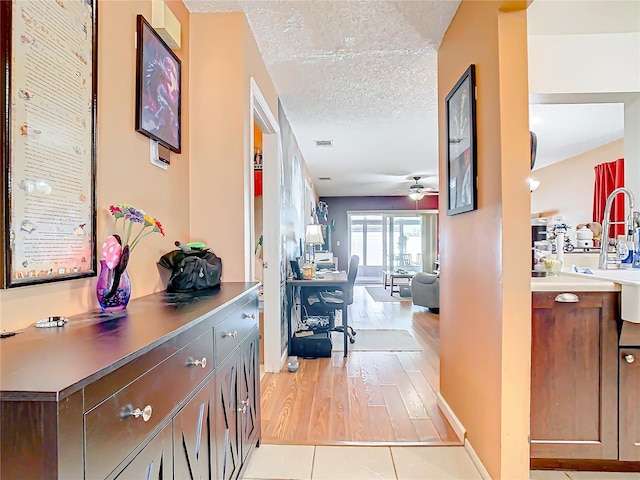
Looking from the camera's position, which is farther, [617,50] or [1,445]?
[617,50]

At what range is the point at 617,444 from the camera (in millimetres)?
1712

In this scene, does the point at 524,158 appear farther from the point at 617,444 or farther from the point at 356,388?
the point at 356,388

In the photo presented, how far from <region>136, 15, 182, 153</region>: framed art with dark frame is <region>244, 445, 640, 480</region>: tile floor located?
5.47 ft

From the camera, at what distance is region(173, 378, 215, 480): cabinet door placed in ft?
3.32

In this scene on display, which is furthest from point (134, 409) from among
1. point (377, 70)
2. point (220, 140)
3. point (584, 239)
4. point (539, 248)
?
point (584, 239)

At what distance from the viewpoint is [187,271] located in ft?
5.42

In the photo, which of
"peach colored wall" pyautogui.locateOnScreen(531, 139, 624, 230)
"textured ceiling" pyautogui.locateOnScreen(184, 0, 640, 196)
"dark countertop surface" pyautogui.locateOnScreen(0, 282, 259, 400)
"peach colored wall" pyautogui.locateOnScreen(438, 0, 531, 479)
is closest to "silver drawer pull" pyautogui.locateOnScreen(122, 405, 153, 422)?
"dark countertop surface" pyautogui.locateOnScreen(0, 282, 259, 400)

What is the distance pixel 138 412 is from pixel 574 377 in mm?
1857

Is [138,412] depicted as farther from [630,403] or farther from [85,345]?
[630,403]

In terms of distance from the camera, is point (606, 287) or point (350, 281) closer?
point (606, 287)

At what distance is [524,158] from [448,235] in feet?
2.88

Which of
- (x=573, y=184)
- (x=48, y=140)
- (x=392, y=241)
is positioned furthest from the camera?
(x=392, y=241)

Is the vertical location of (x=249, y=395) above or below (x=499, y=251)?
below

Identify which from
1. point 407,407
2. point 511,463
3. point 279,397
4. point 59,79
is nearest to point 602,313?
point 511,463
